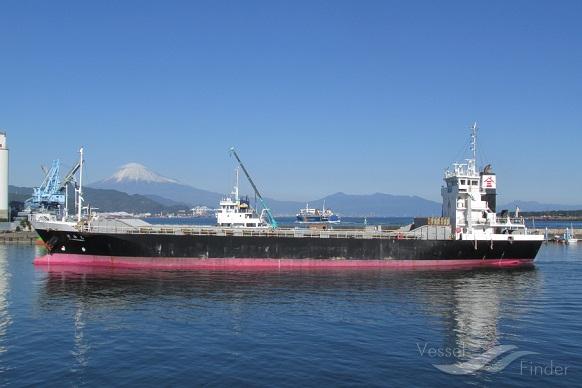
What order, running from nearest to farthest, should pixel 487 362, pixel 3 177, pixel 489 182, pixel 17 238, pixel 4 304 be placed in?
pixel 487 362
pixel 4 304
pixel 489 182
pixel 17 238
pixel 3 177

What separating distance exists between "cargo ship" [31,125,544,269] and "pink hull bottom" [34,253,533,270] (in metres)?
0.09

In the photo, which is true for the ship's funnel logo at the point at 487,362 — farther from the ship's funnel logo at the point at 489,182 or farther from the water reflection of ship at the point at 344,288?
the ship's funnel logo at the point at 489,182

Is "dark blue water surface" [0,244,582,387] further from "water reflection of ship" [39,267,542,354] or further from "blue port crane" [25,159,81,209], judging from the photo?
"blue port crane" [25,159,81,209]

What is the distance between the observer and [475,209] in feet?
176

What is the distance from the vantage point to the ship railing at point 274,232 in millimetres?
47250

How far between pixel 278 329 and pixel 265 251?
23.3 m

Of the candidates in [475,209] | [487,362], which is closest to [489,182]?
[475,209]

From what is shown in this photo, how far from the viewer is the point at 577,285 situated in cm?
4059

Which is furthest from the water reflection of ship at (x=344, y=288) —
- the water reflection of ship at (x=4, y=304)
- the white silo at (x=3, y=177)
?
the white silo at (x=3, y=177)

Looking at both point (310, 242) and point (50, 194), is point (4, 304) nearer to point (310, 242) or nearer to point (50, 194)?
point (310, 242)

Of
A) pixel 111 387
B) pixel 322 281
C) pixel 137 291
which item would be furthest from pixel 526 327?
pixel 137 291

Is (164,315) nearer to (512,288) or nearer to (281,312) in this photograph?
(281,312)

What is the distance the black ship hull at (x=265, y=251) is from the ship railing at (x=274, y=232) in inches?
28.4

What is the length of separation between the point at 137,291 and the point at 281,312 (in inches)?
458
